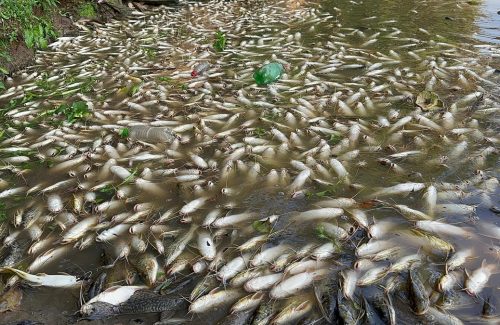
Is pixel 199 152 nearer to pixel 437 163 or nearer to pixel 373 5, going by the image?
pixel 437 163

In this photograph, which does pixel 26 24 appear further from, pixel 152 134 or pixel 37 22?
pixel 152 134

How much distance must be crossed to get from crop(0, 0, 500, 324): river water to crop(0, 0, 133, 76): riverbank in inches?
20.6

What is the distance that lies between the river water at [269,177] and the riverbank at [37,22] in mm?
524

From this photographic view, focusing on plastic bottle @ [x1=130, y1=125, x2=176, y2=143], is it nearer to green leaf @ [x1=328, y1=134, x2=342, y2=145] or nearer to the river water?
the river water

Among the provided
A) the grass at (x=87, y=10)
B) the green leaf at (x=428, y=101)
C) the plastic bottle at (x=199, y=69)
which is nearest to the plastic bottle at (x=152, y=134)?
the plastic bottle at (x=199, y=69)

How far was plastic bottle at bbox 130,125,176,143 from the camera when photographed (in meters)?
5.76

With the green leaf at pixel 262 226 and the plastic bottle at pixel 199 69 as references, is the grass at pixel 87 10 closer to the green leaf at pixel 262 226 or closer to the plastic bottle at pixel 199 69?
the plastic bottle at pixel 199 69

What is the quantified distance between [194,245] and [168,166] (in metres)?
1.56

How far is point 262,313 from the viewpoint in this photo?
10.3 feet

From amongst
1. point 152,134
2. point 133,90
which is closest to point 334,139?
point 152,134

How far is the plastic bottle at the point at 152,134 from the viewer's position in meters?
5.76

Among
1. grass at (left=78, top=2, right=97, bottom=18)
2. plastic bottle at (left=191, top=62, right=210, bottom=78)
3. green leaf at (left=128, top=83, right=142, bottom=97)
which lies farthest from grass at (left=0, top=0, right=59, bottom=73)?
plastic bottle at (left=191, top=62, right=210, bottom=78)

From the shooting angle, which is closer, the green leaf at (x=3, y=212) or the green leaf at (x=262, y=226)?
the green leaf at (x=262, y=226)

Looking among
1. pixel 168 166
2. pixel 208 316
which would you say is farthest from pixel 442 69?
pixel 208 316
